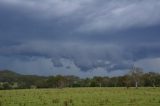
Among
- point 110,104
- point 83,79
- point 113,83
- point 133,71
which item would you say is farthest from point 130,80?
point 110,104

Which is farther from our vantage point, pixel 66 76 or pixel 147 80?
pixel 66 76

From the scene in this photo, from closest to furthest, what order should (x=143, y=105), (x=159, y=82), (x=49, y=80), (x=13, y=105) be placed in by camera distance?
(x=143, y=105) < (x=13, y=105) < (x=159, y=82) < (x=49, y=80)

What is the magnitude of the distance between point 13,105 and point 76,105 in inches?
243

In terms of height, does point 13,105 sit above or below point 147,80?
below

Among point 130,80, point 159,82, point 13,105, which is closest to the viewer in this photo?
point 13,105

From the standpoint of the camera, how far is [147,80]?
172875mm

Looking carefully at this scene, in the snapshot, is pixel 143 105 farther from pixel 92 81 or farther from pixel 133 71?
pixel 92 81

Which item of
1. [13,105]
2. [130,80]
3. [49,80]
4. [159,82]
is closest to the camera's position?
[13,105]

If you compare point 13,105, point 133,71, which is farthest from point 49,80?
point 13,105

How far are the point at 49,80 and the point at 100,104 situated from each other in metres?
160

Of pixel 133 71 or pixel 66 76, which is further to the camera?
pixel 66 76

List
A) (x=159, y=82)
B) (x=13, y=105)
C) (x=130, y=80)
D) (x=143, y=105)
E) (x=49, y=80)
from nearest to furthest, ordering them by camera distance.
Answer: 1. (x=143, y=105)
2. (x=13, y=105)
3. (x=130, y=80)
4. (x=159, y=82)
5. (x=49, y=80)

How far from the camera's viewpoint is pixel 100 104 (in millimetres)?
34656

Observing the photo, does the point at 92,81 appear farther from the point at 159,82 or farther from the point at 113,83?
the point at 159,82
